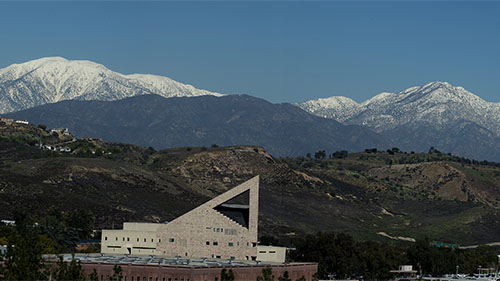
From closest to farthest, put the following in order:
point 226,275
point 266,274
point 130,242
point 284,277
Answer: point 226,275 → point 266,274 → point 284,277 → point 130,242

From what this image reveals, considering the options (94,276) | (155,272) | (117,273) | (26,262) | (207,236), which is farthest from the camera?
(207,236)

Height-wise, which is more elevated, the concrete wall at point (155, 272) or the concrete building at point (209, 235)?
the concrete building at point (209, 235)

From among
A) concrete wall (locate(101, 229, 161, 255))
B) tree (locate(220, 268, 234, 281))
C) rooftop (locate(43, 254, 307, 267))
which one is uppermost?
concrete wall (locate(101, 229, 161, 255))

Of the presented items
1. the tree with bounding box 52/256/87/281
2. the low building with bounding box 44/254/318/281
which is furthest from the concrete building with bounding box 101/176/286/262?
the tree with bounding box 52/256/87/281

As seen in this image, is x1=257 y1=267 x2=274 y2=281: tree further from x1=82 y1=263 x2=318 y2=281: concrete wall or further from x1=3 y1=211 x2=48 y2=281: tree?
x1=3 y1=211 x2=48 y2=281: tree

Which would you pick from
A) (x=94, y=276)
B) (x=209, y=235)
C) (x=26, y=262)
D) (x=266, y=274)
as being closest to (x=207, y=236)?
Answer: (x=209, y=235)

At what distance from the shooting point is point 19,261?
10994 centimetres

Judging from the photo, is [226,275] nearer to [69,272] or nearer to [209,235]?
[69,272]

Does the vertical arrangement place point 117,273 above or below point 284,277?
below

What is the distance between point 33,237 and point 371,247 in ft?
272

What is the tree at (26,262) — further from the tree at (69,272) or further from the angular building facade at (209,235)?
the angular building facade at (209,235)

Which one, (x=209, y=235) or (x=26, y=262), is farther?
(x=209, y=235)

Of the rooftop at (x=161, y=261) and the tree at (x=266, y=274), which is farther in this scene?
the tree at (x=266, y=274)

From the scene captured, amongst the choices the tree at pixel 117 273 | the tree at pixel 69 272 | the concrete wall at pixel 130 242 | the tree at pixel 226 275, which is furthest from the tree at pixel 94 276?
the concrete wall at pixel 130 242
